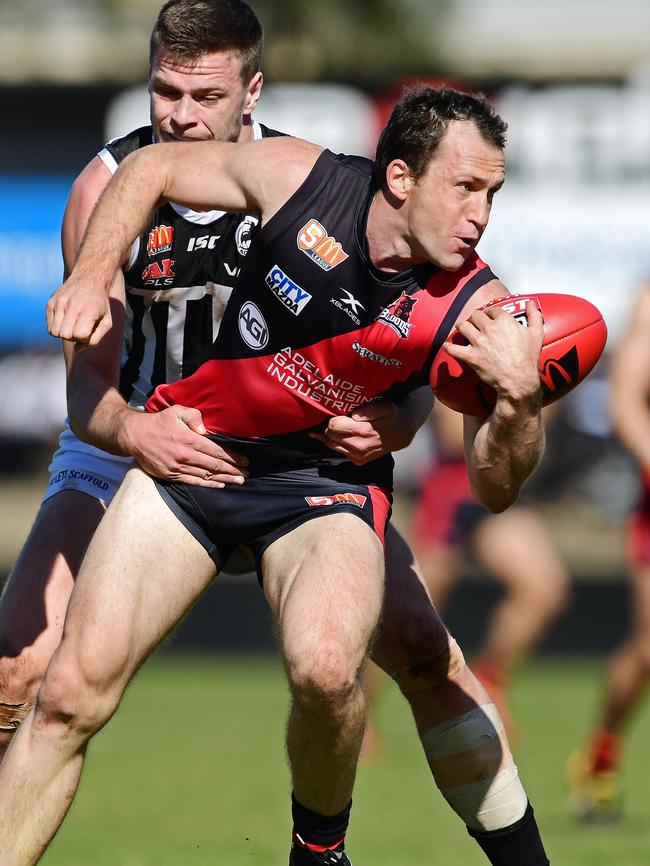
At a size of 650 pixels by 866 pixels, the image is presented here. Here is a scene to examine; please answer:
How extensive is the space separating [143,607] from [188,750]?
561 cm

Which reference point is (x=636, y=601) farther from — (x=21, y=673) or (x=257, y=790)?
(x=21, y=673)

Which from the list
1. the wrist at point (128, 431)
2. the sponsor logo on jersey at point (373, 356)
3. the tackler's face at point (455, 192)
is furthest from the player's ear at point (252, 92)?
the wrist at point (128, 431)

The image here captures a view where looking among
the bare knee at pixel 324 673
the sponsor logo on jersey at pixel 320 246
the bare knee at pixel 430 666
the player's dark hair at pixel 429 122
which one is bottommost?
the bare knee at pixel 430 666

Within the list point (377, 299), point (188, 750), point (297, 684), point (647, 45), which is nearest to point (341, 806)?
point (297, 684)

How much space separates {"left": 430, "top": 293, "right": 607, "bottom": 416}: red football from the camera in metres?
4.40

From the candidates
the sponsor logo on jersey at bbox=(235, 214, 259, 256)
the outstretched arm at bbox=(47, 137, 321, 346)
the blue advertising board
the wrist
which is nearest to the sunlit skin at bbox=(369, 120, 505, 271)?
the outstretched arm at bbox=(47, 137, 321, 346)

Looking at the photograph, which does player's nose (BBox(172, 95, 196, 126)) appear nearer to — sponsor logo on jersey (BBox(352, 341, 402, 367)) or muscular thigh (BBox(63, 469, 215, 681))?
sponsor logo on jersey (BBox(352, 341, 402, 367))

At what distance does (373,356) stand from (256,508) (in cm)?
60

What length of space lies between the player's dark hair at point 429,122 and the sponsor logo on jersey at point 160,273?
34.6 inches

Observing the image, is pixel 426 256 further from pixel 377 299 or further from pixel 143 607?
pixel 143 607

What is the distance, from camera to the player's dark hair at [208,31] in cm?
491

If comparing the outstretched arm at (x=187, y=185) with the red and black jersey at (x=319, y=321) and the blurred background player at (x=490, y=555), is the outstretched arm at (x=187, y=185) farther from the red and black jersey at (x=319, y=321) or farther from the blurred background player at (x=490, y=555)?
the blurred background player at (x=490, y=555)

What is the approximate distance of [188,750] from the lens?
9.73m

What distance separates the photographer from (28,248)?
1522 cm
